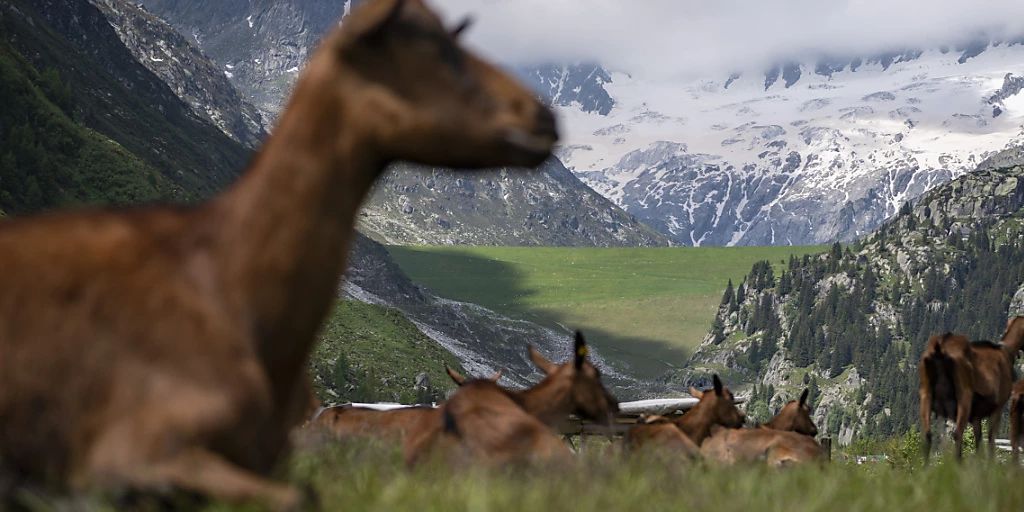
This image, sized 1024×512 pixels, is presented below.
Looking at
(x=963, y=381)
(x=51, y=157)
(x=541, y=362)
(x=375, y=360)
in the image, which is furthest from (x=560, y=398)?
(x=51, y=157)

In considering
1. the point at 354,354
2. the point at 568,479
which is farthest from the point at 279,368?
the point at 354,354

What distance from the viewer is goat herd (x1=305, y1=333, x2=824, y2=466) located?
1113 centimetres

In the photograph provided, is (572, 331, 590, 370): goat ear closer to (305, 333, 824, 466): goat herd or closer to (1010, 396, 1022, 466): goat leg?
(305, 333, 824, 466): goat herd

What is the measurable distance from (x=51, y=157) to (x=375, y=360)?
39961 mm

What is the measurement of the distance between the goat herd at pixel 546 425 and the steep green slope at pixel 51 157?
10121 centimetres

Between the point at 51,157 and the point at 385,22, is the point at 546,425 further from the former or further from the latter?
the point at 51,157

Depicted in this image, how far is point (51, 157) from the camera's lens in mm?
127312

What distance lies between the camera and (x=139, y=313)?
5.70 meters

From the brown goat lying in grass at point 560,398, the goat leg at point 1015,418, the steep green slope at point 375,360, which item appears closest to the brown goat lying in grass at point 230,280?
the brown goat lying in grass at point 560,398

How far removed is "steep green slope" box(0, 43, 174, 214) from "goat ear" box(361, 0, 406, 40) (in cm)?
11281

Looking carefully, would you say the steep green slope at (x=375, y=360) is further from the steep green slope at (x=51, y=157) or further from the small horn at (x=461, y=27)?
the small horn at (x=461, y=27)

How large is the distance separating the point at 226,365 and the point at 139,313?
1.65 ft

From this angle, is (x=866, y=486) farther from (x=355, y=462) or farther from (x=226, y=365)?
(x=226, y=365)

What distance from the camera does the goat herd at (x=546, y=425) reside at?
36.5ft
